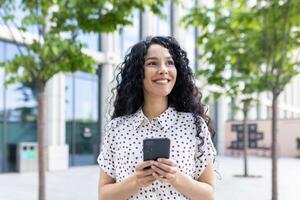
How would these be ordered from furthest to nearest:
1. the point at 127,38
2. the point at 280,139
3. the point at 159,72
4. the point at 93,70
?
the point at 280,139
the point at 127,38
the point at 93,70
the point at 159,72

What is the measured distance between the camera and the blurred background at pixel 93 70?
6758 millimetres

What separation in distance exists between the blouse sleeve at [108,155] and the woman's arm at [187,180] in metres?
0.45

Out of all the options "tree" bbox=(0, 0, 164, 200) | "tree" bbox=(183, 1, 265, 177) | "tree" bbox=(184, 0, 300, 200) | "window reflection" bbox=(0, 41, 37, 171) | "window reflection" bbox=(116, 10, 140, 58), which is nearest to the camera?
"tree" bbox=(0, 0, 164, 200)

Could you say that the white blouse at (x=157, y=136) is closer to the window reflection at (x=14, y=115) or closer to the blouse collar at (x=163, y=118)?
the blouse collar at (x=163, y=118)

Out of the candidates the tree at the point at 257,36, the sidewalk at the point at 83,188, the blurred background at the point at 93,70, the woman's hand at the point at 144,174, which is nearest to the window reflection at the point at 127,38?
the blurred background at the point at 93,70

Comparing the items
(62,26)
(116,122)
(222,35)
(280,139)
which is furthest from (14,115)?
(280,139)

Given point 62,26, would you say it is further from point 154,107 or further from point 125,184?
point 125,184

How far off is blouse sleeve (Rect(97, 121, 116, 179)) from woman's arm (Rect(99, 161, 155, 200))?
35mm

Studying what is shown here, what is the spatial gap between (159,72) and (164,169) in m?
0.58

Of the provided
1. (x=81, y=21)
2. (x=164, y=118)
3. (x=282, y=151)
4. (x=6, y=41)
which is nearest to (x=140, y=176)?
(x=164, y=118)

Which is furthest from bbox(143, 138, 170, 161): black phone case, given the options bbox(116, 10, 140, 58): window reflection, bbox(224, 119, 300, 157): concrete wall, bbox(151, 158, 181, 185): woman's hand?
bbox(224, 119, 300, 157): concrete wall

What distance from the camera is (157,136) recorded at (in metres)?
2.51

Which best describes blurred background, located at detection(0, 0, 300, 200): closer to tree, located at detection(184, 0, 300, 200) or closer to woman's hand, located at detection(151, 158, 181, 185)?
tree, located at detection(184, 0, 300, 200)

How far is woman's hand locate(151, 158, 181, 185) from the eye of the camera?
7.04ft
